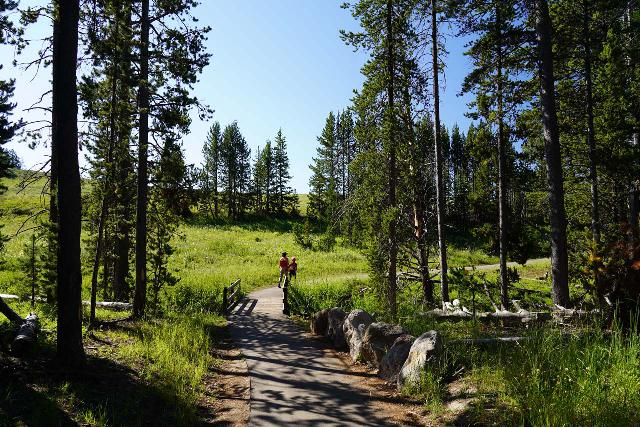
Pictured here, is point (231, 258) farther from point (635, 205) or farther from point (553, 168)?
point (553, 168)

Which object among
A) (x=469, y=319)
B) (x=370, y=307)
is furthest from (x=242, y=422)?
(x=370, y=307)

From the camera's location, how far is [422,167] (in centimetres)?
1605

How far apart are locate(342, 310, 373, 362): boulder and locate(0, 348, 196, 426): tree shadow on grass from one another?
402 cm

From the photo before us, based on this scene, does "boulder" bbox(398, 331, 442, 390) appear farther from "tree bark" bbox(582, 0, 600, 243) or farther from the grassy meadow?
"tree bark" bbox(582, 0, 600, 243)

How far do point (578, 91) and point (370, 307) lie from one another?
13.1m

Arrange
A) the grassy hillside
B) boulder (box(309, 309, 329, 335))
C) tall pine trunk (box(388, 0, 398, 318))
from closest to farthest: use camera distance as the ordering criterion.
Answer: boulder (box(309, 309, 329, 335))
tall pine trunk (box(388, 0, 398, 318))
the grassy hillside

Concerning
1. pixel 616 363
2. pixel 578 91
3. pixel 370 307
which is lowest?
pixel 370 307

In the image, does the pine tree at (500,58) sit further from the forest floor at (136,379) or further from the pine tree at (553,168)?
the forest floor at (136,379)


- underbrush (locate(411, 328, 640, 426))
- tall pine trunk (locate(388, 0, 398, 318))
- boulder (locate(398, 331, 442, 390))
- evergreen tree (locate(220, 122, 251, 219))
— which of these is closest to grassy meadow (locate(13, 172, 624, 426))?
underbrush (locate(411, 328, 640, 426))

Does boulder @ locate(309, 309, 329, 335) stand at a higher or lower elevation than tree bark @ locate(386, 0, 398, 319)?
lower

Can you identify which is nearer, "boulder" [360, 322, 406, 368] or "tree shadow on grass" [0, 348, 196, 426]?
"tree shadow on grass" [0, 348, 196, 426]

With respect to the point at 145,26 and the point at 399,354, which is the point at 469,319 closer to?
the point at 399,354

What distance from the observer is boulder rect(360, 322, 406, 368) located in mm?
7992

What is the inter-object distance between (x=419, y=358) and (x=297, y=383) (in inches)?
96.9
